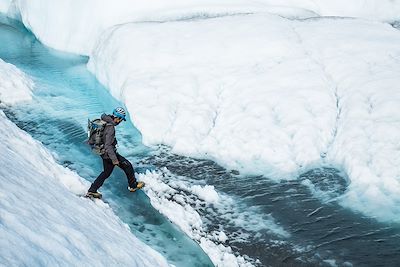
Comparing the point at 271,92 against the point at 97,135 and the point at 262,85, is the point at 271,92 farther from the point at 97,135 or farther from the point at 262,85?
the point at 97,135

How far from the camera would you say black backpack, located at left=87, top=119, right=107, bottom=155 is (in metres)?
6.94

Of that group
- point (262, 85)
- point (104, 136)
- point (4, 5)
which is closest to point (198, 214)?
point (104, 136)

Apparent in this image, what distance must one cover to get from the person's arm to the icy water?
3.41 feet

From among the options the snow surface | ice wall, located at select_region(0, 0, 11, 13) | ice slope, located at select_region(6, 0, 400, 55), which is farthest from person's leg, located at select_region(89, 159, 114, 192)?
ice wall, located at select_region(0, 0, 11, 13)

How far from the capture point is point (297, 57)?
12.4 m

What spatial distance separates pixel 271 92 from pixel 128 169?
501cm

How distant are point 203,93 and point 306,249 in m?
5.82

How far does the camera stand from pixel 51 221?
4.79 m

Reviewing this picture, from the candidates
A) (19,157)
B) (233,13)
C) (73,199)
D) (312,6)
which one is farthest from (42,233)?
A: (312,6)

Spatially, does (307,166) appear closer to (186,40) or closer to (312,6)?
(186,40)

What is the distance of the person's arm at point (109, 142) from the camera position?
6926 mm

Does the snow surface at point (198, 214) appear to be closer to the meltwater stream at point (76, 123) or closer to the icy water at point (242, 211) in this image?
the icy water at point (242, 211)

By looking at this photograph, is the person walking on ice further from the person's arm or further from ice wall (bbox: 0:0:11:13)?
ice wall (bbox: 0:0:11:13)

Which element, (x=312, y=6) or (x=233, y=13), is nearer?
(x=233, y=13)
